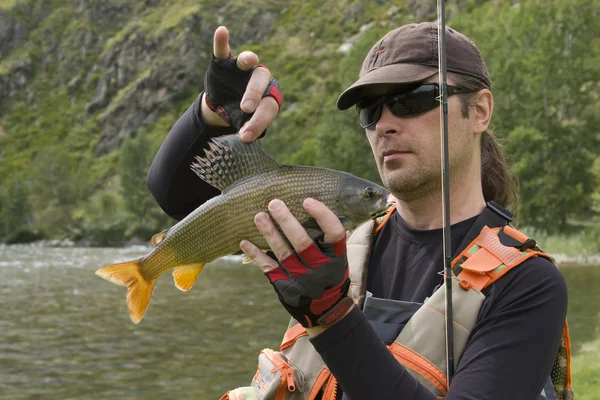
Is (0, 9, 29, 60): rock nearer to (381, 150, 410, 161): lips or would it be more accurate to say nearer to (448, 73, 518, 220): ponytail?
(448, 73, 518, 220): ponytail

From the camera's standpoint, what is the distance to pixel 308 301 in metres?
2.54

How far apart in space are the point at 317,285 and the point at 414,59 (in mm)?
1377

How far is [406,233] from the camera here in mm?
3428

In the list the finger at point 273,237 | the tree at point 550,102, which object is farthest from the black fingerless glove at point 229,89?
the tree at point 550,102

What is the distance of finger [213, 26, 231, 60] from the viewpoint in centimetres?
300

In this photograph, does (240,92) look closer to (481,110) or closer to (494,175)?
(481,110)

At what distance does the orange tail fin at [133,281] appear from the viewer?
315 cm

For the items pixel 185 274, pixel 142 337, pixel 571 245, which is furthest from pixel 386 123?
pixel 571 245

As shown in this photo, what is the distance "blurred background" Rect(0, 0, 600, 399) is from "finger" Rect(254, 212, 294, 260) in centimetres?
272

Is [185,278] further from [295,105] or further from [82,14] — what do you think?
[82,14]

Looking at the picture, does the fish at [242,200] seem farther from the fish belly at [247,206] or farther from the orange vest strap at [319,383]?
the orange vest strap at [319,383]

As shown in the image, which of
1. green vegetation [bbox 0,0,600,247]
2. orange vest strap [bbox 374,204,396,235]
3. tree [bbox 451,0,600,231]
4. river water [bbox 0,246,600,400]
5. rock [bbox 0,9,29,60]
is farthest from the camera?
rock [bbox 0,9,29,60]

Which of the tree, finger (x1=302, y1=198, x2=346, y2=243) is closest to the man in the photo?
finger (x1=302, y1=198, x2=346, y2=243)

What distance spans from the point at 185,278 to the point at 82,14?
16476 cm
